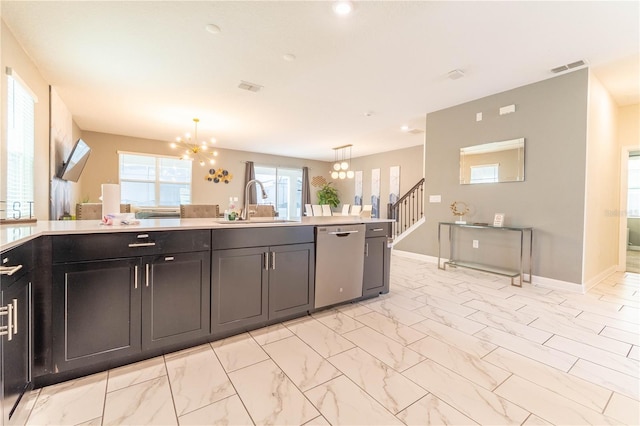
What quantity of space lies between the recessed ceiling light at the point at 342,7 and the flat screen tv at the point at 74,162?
4.06 metres

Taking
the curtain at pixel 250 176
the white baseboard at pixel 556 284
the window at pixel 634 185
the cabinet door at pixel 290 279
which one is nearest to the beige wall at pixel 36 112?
the cabinet door at pixel 290 279

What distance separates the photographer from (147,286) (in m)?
1.81

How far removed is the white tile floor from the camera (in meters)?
1.41

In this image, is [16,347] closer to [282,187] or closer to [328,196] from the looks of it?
[282,187]

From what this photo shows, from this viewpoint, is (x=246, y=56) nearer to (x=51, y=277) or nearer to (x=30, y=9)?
(x=30, y=9)

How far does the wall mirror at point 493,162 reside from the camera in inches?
154

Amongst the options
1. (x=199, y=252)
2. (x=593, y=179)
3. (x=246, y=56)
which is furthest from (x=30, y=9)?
(x=593, y=179)

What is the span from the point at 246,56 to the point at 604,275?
→ 5.81 m

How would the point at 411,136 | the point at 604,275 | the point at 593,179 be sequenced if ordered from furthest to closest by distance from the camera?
the point at 411,136
the point at 604,275
the point at 593,179

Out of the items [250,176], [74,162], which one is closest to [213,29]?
[74,162]

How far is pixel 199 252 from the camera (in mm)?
1998

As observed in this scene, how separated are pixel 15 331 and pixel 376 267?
9.07 feet

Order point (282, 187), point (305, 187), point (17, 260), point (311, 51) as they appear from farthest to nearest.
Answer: point (305, 187)
point (282, 187)
point (311, 51)
point (17, 260)

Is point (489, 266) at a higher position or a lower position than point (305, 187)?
lower
